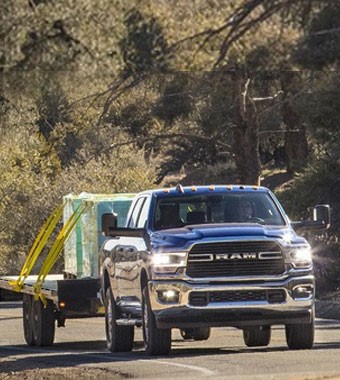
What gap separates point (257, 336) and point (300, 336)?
1664 mm

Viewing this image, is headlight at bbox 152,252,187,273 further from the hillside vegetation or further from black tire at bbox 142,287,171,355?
the hillside vegetation

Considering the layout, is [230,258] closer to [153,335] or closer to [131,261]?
[153,335]

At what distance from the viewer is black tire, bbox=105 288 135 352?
23.8m

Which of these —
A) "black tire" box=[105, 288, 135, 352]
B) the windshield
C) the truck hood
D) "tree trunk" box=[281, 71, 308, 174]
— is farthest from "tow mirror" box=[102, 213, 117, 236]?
"tree trunk" box=[281, 71, 308, 174]

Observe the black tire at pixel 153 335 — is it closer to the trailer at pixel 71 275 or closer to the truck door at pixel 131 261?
the truck door at pixel 131 261

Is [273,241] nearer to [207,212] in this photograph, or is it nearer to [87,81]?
[207,212]

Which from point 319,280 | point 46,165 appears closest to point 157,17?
point 319,280

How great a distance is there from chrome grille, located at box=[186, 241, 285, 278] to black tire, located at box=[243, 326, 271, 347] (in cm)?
246

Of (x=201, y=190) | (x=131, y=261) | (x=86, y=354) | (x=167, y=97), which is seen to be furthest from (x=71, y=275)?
(x=167, y=97)

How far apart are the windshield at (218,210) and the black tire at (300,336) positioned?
4.80 feet

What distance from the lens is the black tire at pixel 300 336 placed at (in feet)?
75.0

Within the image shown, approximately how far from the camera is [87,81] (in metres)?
20.2

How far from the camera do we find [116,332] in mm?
23859

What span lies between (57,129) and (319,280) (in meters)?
6.83
